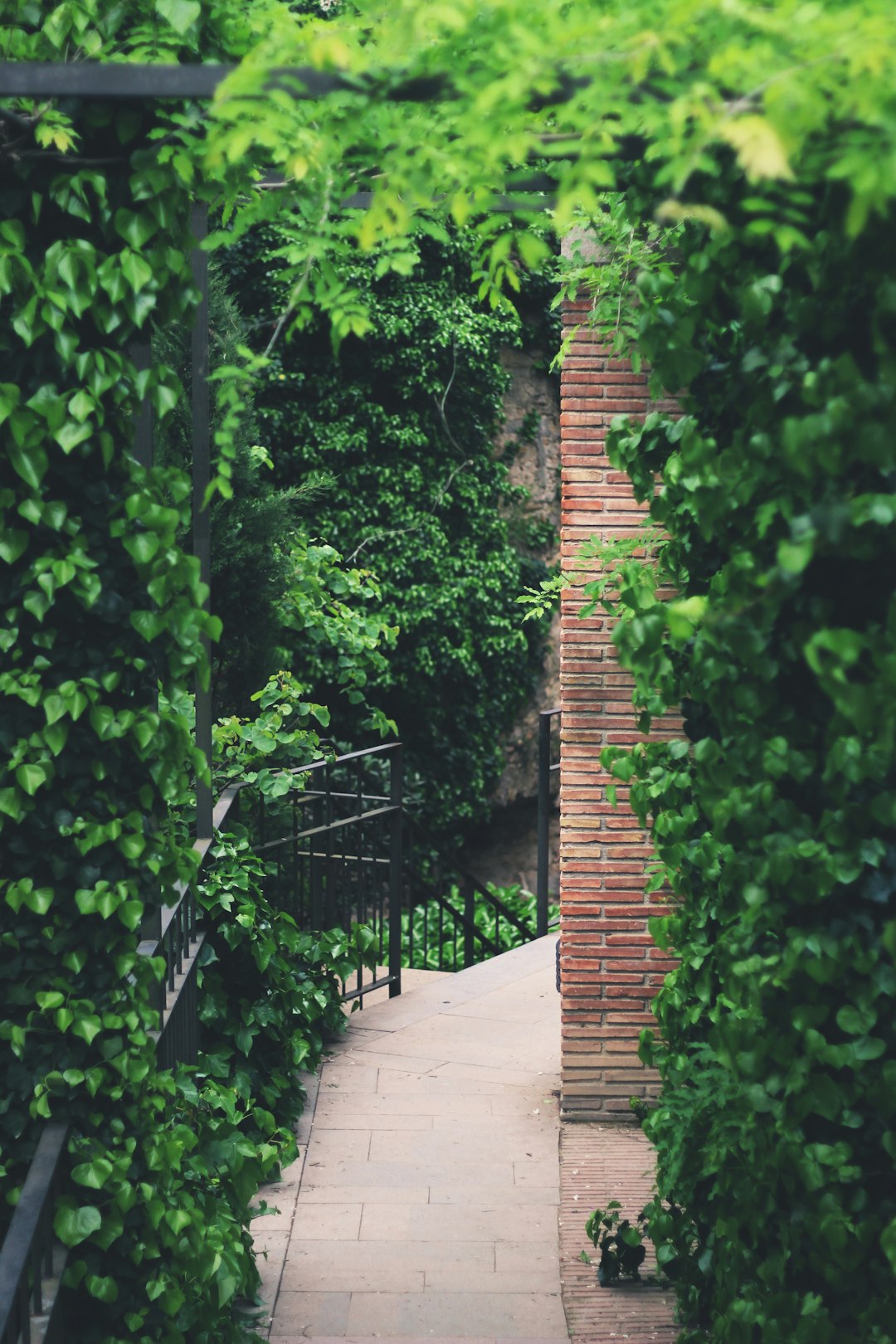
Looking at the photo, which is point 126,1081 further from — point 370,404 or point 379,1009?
point 370,404

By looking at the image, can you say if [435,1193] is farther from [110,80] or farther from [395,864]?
[110,80]

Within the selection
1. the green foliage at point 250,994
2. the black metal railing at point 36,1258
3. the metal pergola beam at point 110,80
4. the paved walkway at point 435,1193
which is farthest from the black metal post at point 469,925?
the metal pergola beam at point 110,80

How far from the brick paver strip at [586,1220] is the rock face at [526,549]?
885 cm

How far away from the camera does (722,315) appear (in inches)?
113

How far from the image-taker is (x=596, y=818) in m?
6.10

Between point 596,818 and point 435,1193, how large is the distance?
1.71 m

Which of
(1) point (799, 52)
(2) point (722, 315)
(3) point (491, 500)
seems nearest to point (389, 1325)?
(2) point (722, 315)

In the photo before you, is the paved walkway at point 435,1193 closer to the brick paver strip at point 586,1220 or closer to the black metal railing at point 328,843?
the brick paver strip at point 586,1220

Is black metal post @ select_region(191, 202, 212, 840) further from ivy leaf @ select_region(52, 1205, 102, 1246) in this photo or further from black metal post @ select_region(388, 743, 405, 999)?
black metal post @ select_region(388, 743, 405, 999)

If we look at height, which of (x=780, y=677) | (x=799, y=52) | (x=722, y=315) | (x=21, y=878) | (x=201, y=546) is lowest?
(x=21, y=878)

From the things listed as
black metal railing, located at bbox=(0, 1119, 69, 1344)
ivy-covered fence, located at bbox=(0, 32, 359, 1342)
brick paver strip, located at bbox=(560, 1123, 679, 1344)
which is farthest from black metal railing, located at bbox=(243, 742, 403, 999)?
black metal railing, located at bbox=(0, 1119, 69, 1344)

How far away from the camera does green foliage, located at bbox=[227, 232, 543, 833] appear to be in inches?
536

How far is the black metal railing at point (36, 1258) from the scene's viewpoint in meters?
2.57

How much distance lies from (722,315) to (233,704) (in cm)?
707
